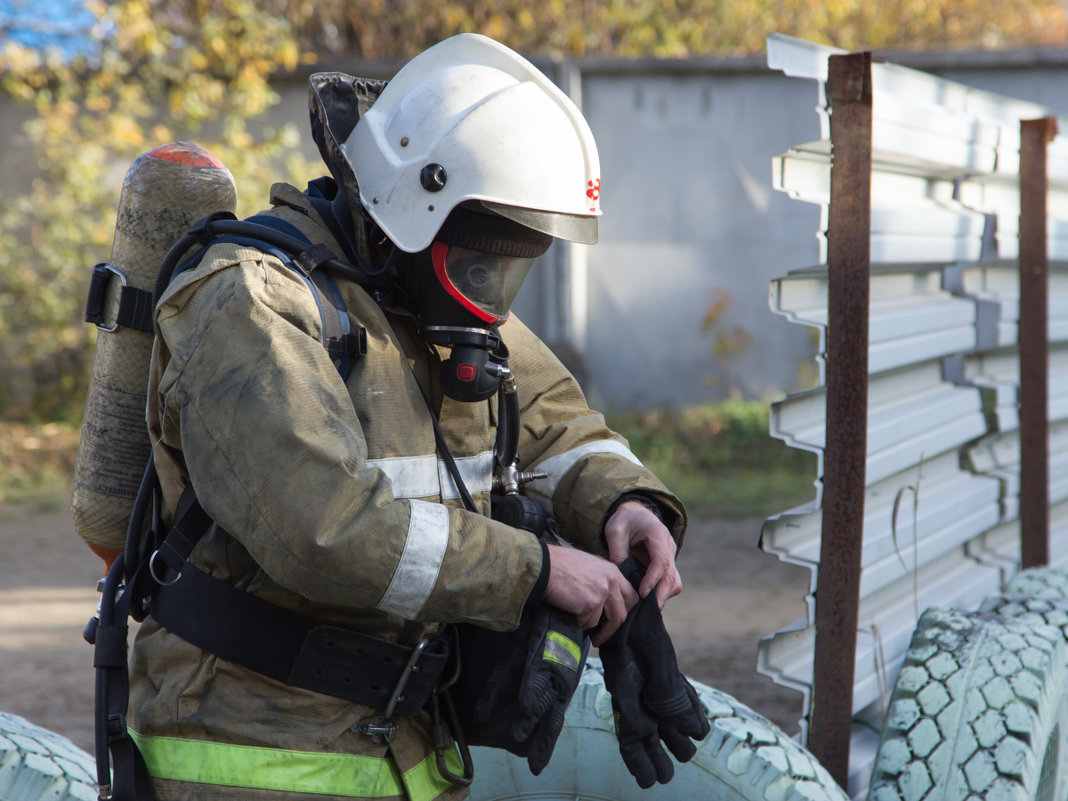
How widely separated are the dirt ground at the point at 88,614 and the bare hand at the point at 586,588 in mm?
2560

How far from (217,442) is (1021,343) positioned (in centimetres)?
305

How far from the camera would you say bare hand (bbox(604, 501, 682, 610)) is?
70.6 inches

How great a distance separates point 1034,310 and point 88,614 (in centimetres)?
448

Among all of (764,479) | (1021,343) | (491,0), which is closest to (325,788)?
(1021,343)

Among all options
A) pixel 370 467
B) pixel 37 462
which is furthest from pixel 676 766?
pixel 37 462

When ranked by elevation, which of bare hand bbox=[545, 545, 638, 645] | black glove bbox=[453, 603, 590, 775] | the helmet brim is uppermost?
the helmet brim

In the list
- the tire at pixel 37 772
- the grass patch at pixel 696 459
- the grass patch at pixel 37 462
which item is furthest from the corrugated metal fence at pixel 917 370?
the grass patch at pixel 37 462

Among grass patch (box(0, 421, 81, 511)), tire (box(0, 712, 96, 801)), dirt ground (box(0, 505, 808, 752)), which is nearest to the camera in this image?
tire (box(0, 712, 96, 801))

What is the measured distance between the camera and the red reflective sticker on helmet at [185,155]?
1.93 m

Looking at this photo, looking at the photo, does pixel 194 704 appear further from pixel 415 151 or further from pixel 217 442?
pixel 415 151

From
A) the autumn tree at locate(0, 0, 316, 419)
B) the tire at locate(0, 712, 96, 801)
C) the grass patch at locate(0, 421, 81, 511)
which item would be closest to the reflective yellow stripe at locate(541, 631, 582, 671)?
the tire at locate(0, 712, 96, 801)

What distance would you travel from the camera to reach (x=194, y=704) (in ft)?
5.32

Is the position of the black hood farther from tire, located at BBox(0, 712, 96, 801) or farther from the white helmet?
tire, located at BBox(0, 712, 96, 801)

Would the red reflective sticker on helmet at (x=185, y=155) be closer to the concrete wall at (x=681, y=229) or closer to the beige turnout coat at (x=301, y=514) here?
the beige turnout coat at (x=301, y=514)
